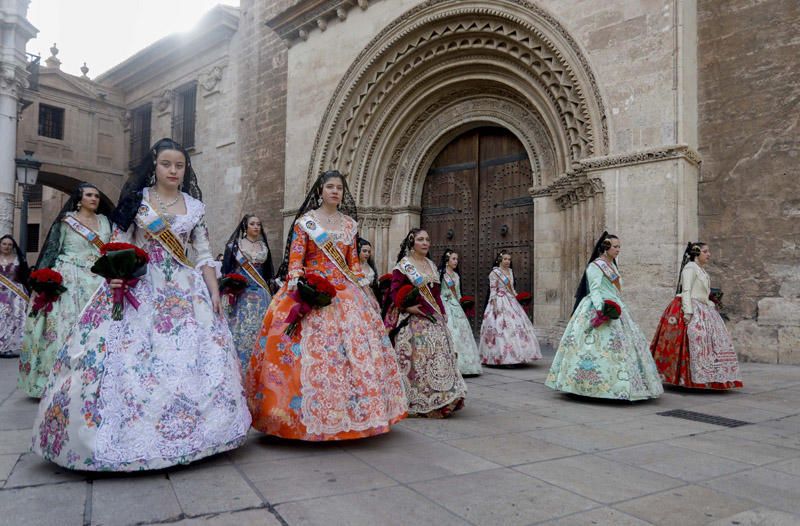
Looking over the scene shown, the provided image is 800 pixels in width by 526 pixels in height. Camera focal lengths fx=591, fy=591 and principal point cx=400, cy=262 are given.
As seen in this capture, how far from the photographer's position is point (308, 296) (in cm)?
377

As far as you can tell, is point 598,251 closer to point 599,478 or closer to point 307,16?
point 599,478

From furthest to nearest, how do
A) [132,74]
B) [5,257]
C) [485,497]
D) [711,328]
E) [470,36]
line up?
[132,74], [470,36], [5,257], [711,328], [485,497]

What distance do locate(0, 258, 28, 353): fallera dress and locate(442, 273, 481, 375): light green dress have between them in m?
6.75

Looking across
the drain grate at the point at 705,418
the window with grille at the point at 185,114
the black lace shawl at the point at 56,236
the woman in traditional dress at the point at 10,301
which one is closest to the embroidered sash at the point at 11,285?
the woman in traditional dress at the point at 10,301

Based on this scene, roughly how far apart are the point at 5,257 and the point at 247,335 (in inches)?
219

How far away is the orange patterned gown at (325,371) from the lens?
3.70 m

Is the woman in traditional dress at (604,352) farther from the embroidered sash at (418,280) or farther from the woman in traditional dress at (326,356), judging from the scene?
the woman in traditional dress at (326,356)

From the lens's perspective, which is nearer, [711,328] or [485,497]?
[485,497]

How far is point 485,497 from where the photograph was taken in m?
2.92

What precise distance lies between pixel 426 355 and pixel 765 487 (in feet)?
8.25

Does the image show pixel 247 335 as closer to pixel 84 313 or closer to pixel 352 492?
pixel 84 313

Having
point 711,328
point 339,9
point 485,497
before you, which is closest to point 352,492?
point 485,497

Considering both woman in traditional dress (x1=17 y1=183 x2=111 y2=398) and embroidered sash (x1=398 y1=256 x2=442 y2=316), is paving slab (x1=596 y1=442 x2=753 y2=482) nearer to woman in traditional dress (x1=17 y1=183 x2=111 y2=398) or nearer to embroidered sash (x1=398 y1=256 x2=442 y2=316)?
embroidered sash (x1=398 y1=256 x2=442 y2=316)

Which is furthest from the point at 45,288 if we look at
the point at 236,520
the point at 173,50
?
the point at 173,50
